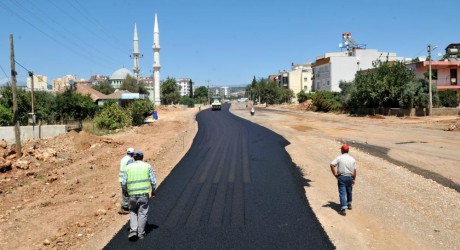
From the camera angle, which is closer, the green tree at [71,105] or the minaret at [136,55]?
the green tree at [71,105]

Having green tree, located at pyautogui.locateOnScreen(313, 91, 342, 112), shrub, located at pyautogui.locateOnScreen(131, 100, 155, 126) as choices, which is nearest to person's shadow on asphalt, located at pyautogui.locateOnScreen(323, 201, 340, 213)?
shrub, located at pyautogui.locateOnScreen(131, 100, 155, 126)

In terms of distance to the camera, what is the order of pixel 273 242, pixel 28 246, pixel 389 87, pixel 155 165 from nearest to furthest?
pixel 273 242 → pixel 28 246 → pixel 155 165 → pixel 389 87

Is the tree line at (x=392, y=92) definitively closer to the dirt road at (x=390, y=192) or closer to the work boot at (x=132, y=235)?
the dirt road at (x=390, y=192)

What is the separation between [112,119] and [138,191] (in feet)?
103

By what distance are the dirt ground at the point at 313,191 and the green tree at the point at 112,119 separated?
994 cm

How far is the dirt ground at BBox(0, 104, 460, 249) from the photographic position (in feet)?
30.3

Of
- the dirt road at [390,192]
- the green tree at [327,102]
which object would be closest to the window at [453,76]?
the green tree at [327,102]

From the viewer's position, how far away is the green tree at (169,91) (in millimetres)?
129750

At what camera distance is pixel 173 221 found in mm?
10039

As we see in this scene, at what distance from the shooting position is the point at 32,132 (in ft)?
95.0

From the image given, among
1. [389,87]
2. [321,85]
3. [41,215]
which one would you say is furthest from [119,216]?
[321,85]

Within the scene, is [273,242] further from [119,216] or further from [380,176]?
[380,176]

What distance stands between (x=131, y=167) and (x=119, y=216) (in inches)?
103

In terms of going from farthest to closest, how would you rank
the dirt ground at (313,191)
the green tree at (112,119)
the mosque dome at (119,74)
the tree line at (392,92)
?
the mosque dome at (119,74), the tree line at (392,92), the green tree at (112,119), the dirt ground at (313,191)
